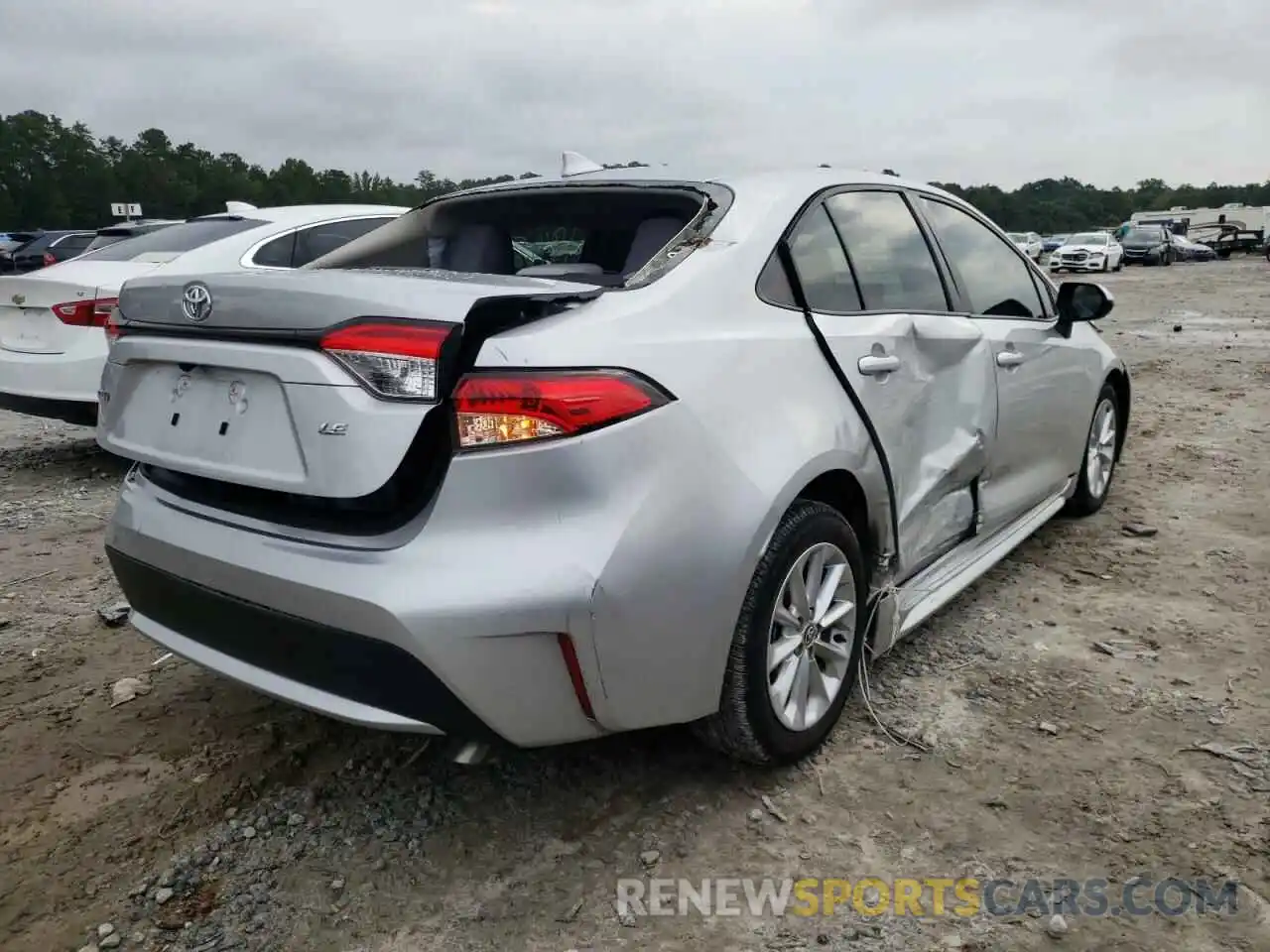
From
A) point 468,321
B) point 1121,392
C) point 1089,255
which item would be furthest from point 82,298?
point 1089,255

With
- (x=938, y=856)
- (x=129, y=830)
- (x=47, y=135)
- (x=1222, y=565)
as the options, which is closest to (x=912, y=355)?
(x=938, y=856)

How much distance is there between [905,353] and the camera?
268 centimetres

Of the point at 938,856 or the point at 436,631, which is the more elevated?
the point at 436,631

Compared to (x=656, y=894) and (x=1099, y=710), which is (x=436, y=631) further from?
(x=1099, y=710)

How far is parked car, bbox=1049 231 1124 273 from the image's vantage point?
3086cm

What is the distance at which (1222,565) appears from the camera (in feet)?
12.6

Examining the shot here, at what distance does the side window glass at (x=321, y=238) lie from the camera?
18.6 ft

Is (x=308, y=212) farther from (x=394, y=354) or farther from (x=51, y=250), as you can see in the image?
(x=51, y=250)

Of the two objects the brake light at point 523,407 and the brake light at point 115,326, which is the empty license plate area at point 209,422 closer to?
the brake light at point 115,326

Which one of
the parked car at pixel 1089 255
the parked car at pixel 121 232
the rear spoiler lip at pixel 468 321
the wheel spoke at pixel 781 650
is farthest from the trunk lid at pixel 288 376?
the parked car at pixel 1089 255

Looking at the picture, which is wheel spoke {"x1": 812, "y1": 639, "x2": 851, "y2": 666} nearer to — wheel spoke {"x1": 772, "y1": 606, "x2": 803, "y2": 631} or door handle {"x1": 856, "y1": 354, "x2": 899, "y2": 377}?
wheel spoke {"x1": 772, "y1": 606, "x2": 803, "y2": 631}

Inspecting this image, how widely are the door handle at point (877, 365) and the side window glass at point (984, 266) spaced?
821 mm

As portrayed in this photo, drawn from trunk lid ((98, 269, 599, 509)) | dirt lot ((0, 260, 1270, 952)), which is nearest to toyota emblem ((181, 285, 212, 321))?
trunk lid ((98, 269, 599, 509))

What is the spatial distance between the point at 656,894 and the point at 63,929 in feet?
3.99
